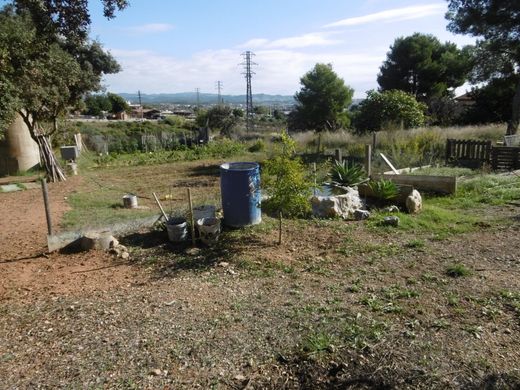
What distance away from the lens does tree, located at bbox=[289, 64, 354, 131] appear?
32.3 meters

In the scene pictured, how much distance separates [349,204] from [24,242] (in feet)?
17.6

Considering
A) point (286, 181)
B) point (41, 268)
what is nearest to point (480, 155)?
point (286, 181)

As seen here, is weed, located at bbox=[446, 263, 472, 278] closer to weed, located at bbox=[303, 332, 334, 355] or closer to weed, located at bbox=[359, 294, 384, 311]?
weed, located at bbox=[359, 294, 384, 311]

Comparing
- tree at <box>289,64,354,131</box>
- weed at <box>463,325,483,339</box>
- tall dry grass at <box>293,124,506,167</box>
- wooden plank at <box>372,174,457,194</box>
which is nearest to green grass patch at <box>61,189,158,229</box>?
weed at <box>463,325,483,339</box>

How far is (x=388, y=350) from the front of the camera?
3158 millimetres

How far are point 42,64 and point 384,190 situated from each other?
28.3ft

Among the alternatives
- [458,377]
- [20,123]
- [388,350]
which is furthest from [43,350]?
[20,123]

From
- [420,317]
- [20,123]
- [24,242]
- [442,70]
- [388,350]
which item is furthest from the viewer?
[442,70]

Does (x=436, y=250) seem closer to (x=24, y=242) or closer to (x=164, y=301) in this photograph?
(x=164, y=301)

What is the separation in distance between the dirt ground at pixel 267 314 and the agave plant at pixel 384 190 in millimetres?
1925

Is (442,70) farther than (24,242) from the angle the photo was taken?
Yes

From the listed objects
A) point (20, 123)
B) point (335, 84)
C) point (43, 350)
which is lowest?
point (43, 350)

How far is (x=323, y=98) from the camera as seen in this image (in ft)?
106

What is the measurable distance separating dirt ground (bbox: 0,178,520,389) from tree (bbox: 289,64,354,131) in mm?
27374
